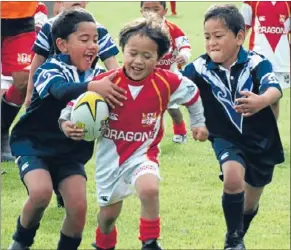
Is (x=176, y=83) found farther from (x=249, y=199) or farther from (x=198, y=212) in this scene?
(x=198, y=212)

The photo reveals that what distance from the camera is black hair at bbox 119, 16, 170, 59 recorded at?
6.45 metres

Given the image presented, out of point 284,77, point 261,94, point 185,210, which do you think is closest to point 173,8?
point 284,77

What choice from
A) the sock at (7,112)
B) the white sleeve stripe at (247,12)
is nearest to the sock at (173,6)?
the white sleeve stripe at (247,12)

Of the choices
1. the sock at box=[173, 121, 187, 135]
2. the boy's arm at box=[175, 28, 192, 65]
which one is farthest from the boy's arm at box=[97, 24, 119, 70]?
the sock at box=[173, 121, 187, 135]

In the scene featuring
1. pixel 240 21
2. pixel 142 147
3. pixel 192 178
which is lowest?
pixel 192 178

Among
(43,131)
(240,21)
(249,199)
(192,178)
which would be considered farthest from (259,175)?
(192,178)

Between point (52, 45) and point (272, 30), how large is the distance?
467cm

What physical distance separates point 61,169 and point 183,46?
466 centimetres

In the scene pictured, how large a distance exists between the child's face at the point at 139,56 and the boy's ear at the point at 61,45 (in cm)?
46

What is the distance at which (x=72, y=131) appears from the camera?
6223 millimetres

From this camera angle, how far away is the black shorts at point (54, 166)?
653 centimetres

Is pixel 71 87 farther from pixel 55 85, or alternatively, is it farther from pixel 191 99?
pixel 191 99

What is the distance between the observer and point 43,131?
21.7ft

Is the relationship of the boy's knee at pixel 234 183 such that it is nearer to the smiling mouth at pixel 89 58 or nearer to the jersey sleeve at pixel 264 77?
the jersey sleeve at pixel 264 77
